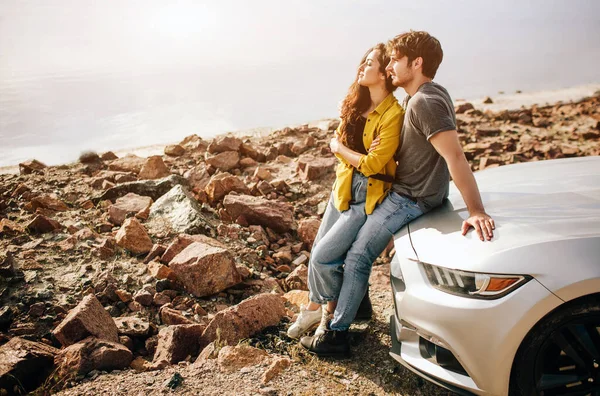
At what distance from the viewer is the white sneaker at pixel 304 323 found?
3065 millimetres

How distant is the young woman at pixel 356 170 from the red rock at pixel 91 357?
1191mm

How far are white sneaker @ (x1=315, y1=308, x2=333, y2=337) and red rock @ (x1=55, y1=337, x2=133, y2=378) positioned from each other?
4.40 ft

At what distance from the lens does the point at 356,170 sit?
2.88m

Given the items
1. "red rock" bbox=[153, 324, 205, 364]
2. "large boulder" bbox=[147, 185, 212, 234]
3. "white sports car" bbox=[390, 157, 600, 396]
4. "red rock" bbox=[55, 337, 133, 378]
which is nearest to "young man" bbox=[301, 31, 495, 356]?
"white sports car" bbox=[390, 157, 600, 396]

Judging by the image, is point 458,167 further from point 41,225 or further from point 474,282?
point 41,225

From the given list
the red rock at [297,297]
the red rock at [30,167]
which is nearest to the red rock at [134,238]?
the red rock at [297,297]

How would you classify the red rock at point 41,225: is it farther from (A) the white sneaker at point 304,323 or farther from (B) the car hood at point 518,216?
(B) the car hood at point 518,216

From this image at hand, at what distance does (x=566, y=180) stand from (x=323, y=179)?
3.61m

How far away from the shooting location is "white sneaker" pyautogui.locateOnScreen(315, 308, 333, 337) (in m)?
2.93

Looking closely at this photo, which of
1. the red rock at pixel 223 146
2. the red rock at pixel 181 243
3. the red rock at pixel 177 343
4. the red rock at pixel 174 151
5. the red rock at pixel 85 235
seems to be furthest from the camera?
the red rock at pixel 174 151

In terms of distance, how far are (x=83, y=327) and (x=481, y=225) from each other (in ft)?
9.02

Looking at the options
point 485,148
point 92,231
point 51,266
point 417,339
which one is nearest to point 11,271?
point 51,266

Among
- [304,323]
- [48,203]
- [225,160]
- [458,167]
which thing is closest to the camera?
[458,167]

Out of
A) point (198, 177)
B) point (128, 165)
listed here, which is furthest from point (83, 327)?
point (128, 165)
